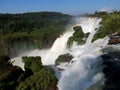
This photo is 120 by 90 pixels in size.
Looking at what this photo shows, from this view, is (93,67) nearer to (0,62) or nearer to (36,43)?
(0,62)

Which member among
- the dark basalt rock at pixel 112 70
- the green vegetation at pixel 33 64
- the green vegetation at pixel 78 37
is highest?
the dark basalt rock at pixel 112 70

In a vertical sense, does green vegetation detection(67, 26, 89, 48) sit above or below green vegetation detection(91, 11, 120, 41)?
below

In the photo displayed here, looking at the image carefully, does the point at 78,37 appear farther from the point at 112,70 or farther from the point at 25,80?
the point at 25,80

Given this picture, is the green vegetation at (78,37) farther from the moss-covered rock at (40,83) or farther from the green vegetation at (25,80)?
the moss-covered rock at (40,83)

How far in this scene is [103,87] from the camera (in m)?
31.0

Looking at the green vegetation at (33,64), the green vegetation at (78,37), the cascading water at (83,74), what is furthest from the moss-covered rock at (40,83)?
the green vegetation at (78,37)

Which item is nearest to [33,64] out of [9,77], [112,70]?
[9,77]

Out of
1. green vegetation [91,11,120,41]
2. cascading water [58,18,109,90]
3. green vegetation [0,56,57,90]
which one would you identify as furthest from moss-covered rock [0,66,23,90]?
green vegetation [91,11,120,41]

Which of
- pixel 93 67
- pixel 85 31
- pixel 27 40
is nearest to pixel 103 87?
pixel 93 67

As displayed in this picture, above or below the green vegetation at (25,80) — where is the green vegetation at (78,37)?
below

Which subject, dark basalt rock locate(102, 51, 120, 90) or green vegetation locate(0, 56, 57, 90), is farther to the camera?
green vegetation locate(0, 56, 57, 90)

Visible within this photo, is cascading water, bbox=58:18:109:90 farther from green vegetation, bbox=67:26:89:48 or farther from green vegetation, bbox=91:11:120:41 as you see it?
green vegetation, bbox=67:26:89:48

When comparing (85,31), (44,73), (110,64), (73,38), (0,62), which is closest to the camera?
(44,73)

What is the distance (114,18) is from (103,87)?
38.4m
